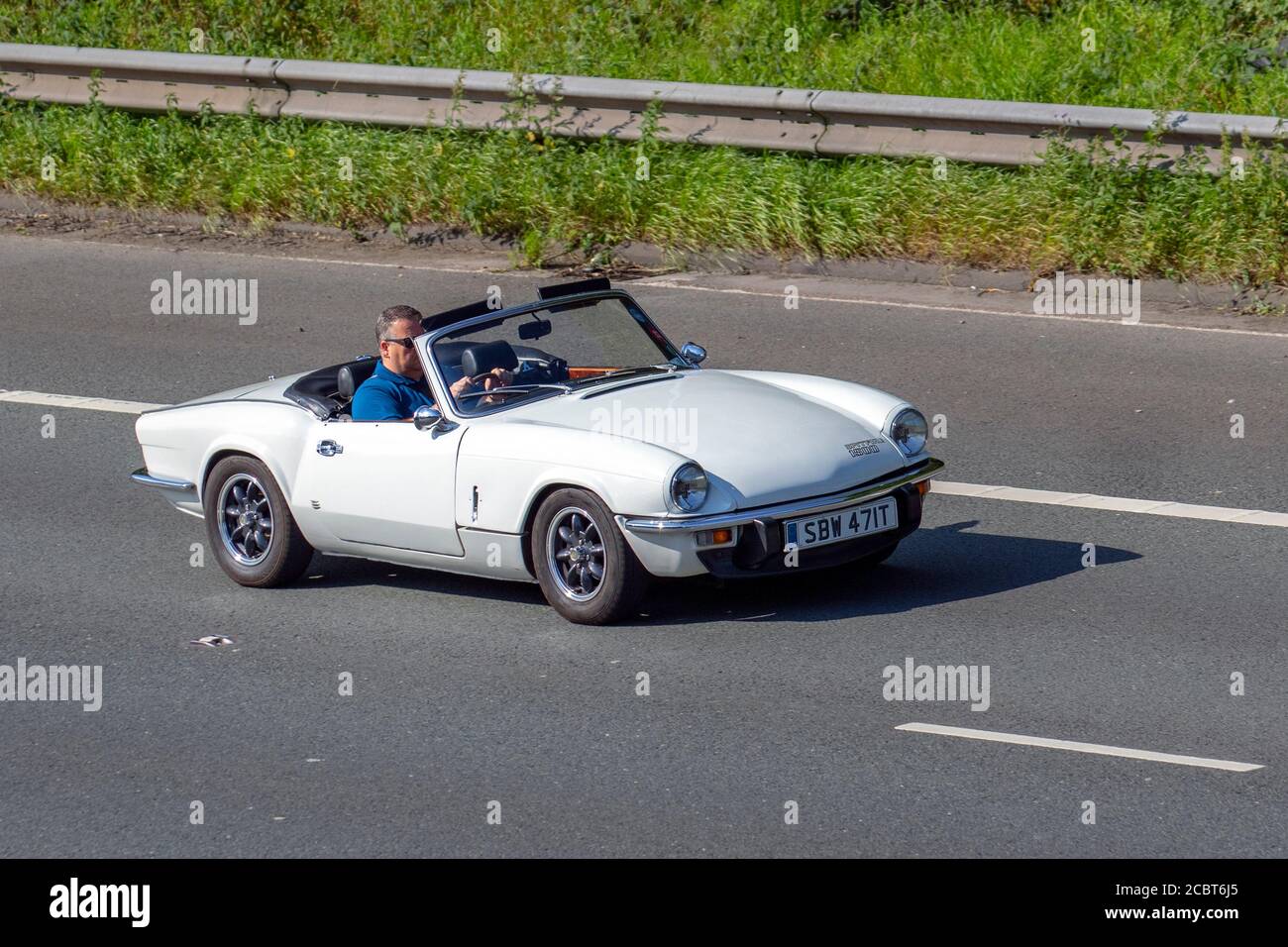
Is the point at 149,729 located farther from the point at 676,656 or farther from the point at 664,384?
the point at 664,384

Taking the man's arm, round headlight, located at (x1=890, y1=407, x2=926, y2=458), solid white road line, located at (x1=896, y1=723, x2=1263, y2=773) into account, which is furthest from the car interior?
solid white road line, located at (x1=896, y1=723, x2=1263, y2=773)

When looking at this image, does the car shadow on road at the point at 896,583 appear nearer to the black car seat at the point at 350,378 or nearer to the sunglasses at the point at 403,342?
the sunglasses at the point at 403,342

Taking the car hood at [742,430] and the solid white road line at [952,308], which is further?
the solid white road line at [952,308]

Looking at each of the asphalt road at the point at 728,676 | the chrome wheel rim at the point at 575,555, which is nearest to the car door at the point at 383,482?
the asphalt road at the point at 728,676

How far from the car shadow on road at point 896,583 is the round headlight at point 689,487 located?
2.08ft

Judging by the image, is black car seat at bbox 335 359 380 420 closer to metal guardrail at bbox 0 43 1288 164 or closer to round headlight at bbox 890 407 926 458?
round headlight at bbox 890 407 926 458

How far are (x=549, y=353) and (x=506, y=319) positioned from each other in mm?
244

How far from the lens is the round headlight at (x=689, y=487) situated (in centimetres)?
716

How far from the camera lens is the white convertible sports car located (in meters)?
7.29

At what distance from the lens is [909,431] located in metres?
8.01

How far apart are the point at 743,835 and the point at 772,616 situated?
6.79ft

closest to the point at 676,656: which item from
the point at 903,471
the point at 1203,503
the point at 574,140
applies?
the point at 903,471

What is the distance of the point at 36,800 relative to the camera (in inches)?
242

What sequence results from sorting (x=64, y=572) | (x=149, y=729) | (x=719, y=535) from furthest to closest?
(x=64, y=572) < (x=719, y=535) < (x=149, y=729)
